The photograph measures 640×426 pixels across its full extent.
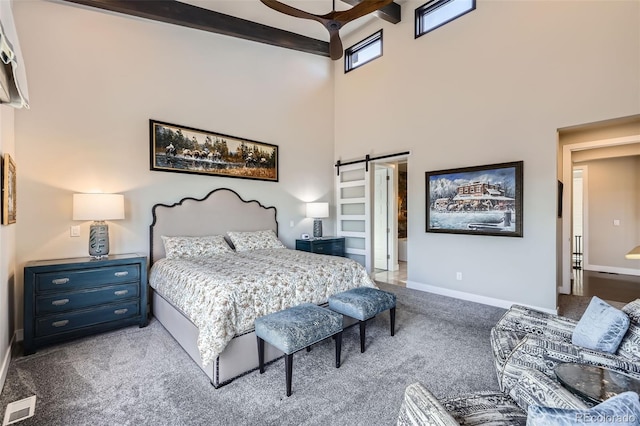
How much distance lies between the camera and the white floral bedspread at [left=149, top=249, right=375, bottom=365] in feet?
7.14

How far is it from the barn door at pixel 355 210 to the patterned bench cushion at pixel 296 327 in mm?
3438

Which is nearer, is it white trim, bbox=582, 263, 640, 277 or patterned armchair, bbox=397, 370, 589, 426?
patterned armchair, bbox=397, 370, 589, 426

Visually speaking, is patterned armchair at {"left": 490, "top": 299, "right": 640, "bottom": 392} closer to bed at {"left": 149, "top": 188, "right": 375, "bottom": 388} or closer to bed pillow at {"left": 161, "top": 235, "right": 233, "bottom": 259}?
bed at {"left": 149, "top": 188, "right": 375, "bottom": 388}

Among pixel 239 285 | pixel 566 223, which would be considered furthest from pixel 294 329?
pixel 566 223

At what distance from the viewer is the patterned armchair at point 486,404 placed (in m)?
1.15

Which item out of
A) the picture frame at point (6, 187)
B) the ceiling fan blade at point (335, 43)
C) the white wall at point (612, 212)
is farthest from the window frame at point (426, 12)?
the picture frame at point (6, 187)

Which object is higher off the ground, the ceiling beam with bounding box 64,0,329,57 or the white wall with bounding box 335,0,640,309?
the ceiling beam with bounding box 64,0,329,57

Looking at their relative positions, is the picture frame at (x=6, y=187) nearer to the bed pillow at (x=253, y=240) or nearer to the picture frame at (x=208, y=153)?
the picture frame at (x=208, y=153)

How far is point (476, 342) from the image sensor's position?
2.88m

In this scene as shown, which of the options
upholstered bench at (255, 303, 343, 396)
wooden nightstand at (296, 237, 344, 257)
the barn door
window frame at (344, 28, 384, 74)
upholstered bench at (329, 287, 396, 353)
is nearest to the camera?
upholstered bench at (255, 303, 343, 396)

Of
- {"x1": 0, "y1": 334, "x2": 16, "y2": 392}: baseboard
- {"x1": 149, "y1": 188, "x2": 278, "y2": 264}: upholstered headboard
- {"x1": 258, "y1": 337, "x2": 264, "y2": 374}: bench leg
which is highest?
{"x1": 149, "y1": 188, "x2": 278, "y2": 264}: upholstered headboard

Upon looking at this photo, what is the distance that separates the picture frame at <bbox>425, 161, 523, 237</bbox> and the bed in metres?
1.97

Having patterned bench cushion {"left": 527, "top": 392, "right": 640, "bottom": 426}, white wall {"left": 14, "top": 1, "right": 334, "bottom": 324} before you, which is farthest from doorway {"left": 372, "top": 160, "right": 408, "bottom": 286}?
patterned bench cushion {"left": 527, "top": 392, "right": 640, "bottom": 426}

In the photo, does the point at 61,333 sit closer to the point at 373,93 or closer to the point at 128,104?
the point at 128,104
